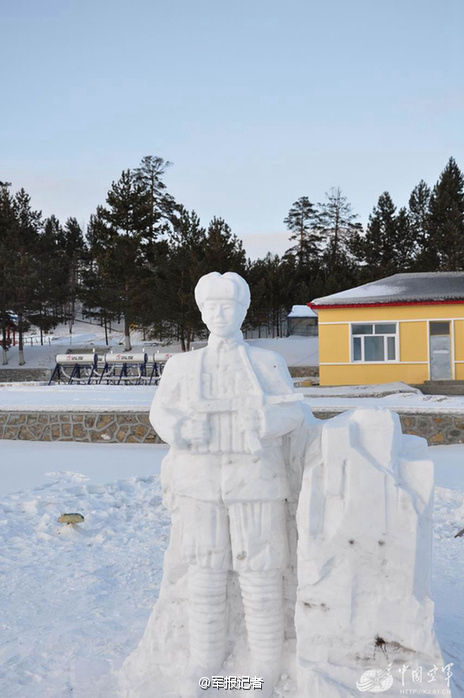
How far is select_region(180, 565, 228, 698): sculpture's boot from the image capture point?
8.85 feet

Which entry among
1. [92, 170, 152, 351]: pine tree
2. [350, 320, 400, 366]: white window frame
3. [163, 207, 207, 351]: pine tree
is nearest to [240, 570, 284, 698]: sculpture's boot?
[350, 320, 400, 366]: white window frame

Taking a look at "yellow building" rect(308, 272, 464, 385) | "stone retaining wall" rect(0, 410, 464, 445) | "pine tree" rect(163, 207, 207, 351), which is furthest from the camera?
"pine tree" rect(163, 207, 207, 351)

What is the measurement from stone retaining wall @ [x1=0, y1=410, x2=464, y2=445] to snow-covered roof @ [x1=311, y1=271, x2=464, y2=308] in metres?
6.78

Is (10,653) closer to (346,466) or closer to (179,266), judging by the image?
(346,466)

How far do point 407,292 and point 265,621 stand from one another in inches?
560

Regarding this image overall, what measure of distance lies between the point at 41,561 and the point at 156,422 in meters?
2.53

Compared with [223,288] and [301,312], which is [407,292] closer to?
[301,312]

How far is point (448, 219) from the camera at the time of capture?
28062 millimetres

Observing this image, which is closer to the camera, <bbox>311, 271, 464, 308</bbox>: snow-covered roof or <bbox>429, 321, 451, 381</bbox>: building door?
<bbox>311, 271, 464, 308</bbox>: snow-covered roof

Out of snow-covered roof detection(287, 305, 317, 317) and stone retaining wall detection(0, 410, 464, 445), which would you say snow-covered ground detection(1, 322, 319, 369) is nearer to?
snow-covered roof detection(287, 305, 317, 317)

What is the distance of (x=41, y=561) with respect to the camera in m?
4.49

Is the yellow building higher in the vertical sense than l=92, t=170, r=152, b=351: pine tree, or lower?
lower

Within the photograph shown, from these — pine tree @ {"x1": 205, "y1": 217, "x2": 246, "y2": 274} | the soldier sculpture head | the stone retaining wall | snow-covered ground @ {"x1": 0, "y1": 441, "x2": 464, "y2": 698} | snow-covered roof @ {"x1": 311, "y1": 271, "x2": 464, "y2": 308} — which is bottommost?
snow-covered ground @ {"x1": 0, "y1": 441, "x2": 464, "y2": 698}

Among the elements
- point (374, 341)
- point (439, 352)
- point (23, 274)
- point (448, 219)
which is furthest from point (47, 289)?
point (448, 219)
